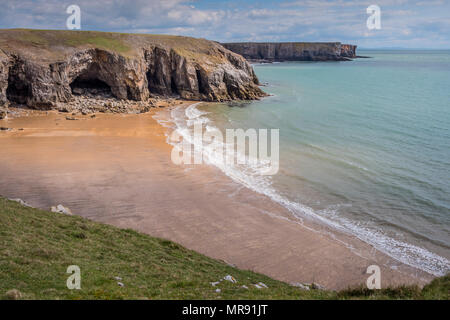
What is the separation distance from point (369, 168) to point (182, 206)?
16850 mm

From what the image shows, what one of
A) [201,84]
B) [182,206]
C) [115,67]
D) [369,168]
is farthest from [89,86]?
[369,168]

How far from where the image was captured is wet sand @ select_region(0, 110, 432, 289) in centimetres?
1634

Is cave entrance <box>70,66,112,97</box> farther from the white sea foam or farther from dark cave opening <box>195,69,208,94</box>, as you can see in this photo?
the white sea foam

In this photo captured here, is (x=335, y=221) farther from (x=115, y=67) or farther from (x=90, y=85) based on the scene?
(x=90, y=85)

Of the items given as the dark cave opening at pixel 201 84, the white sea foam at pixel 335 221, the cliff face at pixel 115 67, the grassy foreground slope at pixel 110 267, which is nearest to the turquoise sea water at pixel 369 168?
the white sea foam at pixel 335 221

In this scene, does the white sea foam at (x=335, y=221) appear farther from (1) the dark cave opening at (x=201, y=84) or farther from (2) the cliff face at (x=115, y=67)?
(1) the dark cave opening at (x=201, y=84)

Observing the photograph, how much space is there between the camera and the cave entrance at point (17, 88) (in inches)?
1810

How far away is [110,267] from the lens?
12.1 m

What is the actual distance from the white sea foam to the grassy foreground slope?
6174 millimetres

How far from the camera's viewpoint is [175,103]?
60.2m

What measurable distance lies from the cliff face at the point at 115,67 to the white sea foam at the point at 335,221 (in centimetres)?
2480

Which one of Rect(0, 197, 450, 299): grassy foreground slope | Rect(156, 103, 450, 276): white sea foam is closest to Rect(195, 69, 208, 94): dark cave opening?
Result: Rect(156, 103, 450, 276): white sea foam
